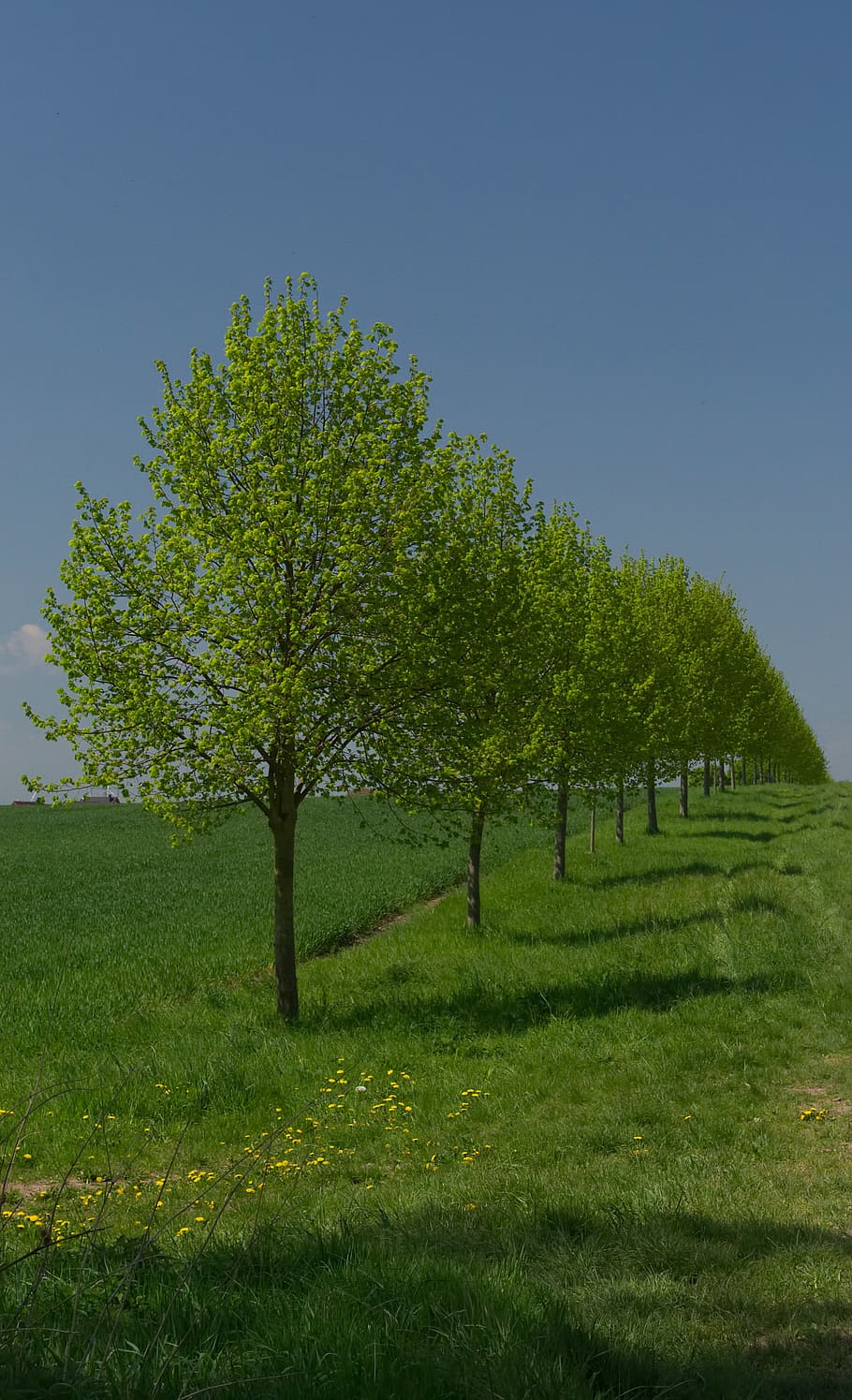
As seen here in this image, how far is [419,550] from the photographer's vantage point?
1786cm

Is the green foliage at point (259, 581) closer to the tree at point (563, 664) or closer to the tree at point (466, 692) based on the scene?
the tree at point (466, 692)

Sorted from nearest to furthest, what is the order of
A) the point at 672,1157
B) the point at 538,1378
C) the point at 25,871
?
the point at 538,1378 → the point at 672,1157 → the point at 25,871

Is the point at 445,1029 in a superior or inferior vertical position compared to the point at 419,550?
inferior

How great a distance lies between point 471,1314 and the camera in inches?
196

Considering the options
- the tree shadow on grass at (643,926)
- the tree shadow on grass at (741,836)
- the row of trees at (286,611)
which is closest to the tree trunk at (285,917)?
the row of trees at (286,611)

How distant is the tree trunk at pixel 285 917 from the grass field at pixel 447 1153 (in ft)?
1.33

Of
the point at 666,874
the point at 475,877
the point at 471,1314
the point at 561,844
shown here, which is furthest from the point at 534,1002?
the point at 666,874

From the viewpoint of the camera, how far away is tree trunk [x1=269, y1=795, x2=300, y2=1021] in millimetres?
16953

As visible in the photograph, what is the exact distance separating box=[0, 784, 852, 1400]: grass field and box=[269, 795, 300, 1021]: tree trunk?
1.33 feet

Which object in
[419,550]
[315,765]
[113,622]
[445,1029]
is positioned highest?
[419,550]

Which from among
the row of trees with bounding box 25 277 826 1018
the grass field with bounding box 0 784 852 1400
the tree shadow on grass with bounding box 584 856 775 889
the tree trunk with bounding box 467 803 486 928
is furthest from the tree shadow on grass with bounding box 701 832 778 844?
the row of trees with bounding box 25 277 826 1018

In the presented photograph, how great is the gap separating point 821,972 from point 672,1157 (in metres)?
7.47

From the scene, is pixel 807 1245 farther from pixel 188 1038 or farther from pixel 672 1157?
pixel 188 1038

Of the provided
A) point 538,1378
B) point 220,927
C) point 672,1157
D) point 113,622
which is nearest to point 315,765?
point 113,622
